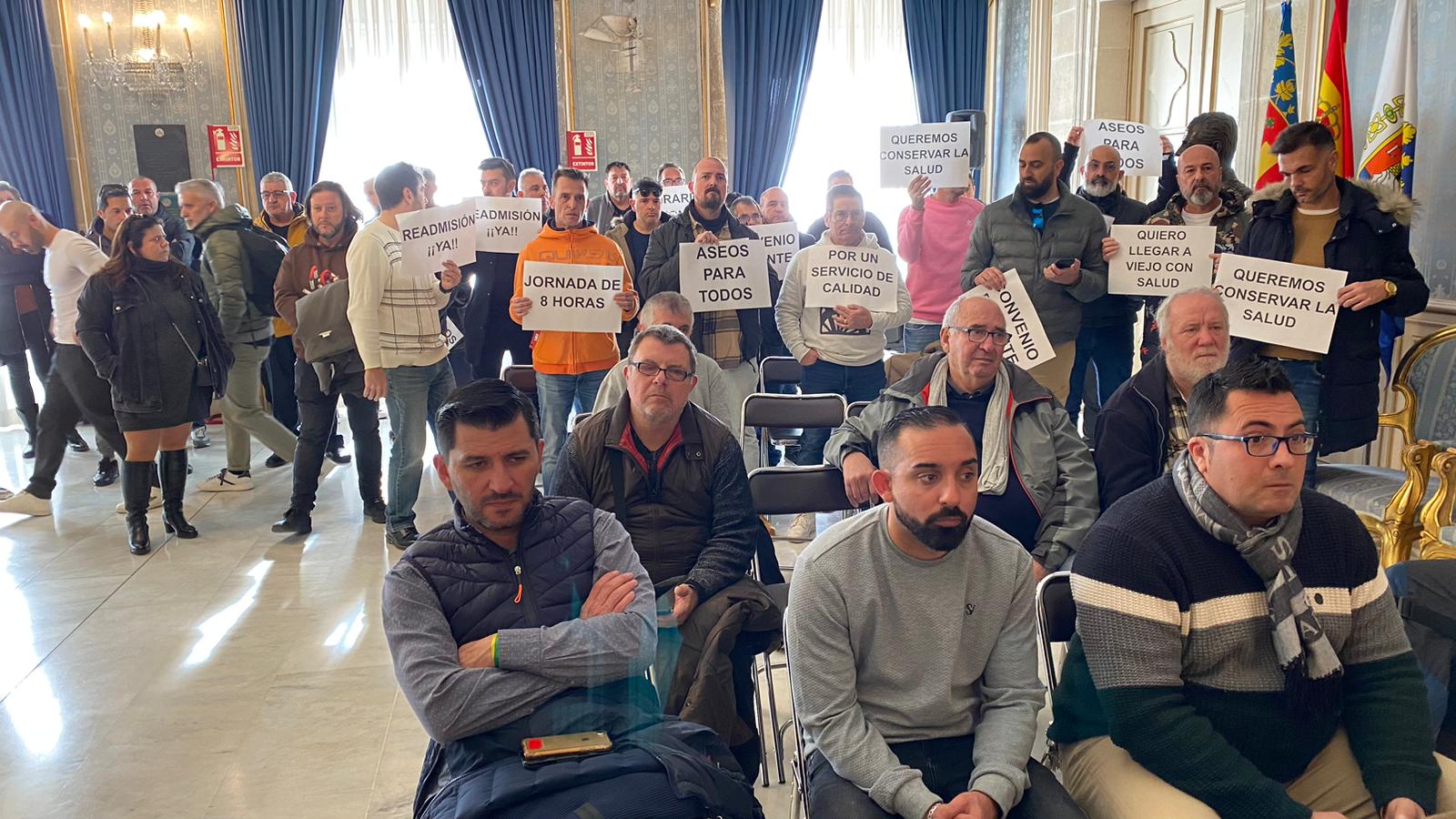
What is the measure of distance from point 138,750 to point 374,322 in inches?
80.6

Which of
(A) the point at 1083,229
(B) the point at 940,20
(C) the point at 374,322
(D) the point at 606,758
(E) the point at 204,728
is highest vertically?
(B) the point at 940,20

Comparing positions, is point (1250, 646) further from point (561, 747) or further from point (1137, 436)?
point (561, 747)

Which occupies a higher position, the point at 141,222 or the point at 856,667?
the point at 141,222

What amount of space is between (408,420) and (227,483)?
208 cm

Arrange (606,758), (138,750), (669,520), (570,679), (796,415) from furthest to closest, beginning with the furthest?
(796,415), (138,750), (669,520), (570,679), (606,758)

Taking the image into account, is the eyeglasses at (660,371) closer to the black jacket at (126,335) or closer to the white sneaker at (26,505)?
the black jacket at (126,335)

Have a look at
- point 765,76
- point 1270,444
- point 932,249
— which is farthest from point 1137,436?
point 765,76

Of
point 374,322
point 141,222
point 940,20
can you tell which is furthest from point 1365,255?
point 940,20

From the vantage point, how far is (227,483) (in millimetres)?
6246

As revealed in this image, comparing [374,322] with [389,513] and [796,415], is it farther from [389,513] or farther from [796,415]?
[796,415]

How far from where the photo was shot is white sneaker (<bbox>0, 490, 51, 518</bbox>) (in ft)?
18.6

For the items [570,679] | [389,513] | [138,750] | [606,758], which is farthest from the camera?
[389,513]

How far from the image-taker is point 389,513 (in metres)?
5.10

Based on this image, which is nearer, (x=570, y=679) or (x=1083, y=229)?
(x=570, y=679)
